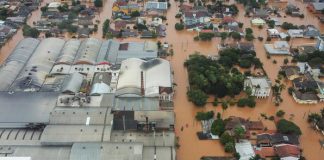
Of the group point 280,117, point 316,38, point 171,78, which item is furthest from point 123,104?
point 316,38

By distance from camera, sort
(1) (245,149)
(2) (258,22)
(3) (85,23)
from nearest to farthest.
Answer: (1) (245,149) < (3) (85,23) < (2) (258,22)

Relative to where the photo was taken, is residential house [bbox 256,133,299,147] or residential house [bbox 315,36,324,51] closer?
residential house [bbox 256,133,299,147]

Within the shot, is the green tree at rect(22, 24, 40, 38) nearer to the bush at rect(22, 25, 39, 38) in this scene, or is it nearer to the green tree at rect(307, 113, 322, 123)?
the bush at rect(22, 25, 39, 38)

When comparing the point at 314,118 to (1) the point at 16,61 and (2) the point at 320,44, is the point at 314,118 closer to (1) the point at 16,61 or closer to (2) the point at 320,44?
(2) the point at 320,44

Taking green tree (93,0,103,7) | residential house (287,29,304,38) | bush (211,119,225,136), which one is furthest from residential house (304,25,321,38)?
green tree (93,0,103,7)

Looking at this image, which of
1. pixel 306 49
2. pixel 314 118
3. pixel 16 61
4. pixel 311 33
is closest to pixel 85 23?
pixel 16 61

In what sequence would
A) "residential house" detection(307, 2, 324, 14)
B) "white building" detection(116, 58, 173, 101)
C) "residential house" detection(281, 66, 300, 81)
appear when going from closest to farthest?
1. "white building" detection(116, 58, 173, 101)
2. "residential house" detection(281, 66, 300, 81)
3. "residential house" detection(307, 2, 324, 14)
